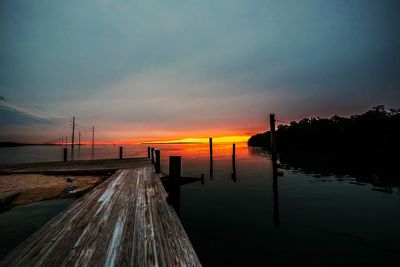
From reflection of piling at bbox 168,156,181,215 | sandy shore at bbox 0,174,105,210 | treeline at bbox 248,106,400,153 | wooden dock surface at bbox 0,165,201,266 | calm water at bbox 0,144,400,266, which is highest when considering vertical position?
treeline at bbox 248,106,400,153

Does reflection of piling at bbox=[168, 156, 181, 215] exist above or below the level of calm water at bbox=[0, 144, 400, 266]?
above

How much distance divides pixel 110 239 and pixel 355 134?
255 feet

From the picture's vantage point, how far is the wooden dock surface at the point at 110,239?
3135 millimetres

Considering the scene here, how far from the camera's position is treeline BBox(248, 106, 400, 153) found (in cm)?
5287

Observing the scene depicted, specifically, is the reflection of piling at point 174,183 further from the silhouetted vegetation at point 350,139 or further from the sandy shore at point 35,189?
the silhouetted vegetation at point 350,139

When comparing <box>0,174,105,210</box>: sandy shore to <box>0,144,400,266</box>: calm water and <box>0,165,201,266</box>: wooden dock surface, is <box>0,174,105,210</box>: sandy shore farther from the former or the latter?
<box>0,144,400,266</box>: calm water

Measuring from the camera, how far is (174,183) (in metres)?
6.31

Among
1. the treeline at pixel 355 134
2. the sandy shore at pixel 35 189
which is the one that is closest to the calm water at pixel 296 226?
the sandy shore at pixel 35 189

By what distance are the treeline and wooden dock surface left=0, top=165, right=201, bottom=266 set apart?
66.8 m

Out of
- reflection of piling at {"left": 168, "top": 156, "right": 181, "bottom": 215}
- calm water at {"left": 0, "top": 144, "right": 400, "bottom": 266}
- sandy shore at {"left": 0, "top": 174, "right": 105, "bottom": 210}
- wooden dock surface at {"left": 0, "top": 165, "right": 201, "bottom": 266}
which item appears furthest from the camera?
sandy shore at {"left": 0, "top": 174, "right": 105, "bottom": 210}

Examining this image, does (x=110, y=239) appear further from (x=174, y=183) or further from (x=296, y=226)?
(x=296, y=226)

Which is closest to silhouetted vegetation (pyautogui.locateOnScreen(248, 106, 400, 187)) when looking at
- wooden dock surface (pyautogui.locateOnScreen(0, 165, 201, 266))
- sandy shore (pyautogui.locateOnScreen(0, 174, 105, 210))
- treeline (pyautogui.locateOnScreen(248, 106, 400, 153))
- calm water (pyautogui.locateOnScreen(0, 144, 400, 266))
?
treeline (pyautogui.locateOnScreen(248, 106, 400, 153))

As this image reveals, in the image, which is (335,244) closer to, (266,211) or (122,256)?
(266,211)

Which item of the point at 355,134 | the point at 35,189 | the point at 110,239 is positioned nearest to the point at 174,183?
the point at 110,239
